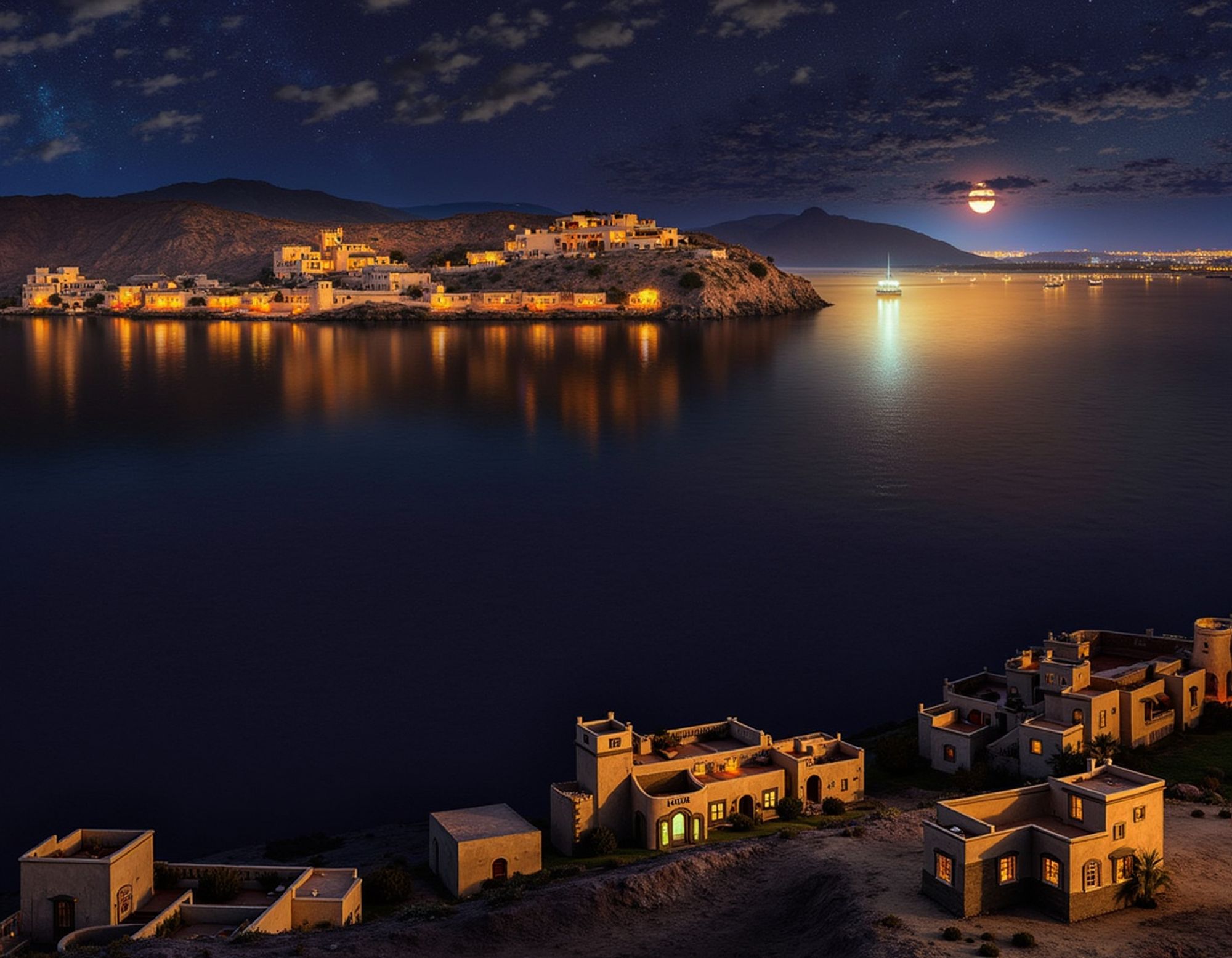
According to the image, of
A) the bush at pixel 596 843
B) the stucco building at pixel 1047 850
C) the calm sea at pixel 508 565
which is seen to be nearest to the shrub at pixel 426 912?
the bush at pixel 596 843

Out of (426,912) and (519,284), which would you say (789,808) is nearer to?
(426,912)

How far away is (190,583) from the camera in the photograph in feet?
140

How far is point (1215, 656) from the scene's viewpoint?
1163 inches

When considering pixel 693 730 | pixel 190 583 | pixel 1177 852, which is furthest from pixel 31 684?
pixel 1177 852

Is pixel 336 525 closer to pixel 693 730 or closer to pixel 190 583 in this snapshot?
pixel 190 583

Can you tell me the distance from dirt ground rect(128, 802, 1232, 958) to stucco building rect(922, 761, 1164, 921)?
0.30 meters

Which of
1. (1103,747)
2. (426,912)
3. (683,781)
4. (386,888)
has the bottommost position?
(386,888)

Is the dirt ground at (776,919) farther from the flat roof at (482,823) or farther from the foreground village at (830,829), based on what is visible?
the flat roof at (482,823)

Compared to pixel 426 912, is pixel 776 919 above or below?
below

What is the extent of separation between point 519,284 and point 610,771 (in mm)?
133469

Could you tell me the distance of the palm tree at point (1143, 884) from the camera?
1939cm

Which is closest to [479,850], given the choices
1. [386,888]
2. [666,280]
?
[386,888]

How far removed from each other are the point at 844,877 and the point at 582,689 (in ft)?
42.9

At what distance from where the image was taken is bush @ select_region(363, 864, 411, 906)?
2166 centimetres
